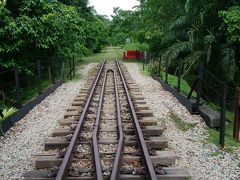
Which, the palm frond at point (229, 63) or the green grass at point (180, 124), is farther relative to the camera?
the palm frond at point (229, 63)

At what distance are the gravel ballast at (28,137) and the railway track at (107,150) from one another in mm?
298

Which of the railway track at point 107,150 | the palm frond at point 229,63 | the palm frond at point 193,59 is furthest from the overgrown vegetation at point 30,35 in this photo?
the palm frond at point 229,63

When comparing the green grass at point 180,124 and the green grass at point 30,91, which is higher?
the green grass at point 180,124

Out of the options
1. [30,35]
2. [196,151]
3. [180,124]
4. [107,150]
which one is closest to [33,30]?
[30,35]

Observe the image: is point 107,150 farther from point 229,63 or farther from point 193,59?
point 193,59

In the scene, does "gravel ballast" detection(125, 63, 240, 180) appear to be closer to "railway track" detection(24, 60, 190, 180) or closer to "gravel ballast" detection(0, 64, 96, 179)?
"railway track" detection(24, 60, 190, 180)

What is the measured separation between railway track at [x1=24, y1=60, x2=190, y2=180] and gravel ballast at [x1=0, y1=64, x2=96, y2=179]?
0.30 metres

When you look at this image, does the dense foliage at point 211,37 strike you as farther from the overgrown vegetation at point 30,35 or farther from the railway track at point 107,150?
the overgrown vegetation at point 30,35

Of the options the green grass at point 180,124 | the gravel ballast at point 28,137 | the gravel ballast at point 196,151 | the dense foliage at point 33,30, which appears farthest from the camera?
the dense foliage at point 33,30

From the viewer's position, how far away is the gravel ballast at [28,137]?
6.24m

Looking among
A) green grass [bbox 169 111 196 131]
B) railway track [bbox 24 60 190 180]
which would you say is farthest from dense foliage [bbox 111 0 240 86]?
railway track [bbox 24 60 190 180]

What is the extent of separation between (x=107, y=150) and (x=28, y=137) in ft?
7.24

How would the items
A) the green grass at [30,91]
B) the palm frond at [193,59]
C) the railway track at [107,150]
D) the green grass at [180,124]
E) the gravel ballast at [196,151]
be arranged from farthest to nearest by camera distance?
the green grass at [30,91] < the palm frond at [193,59] < the green grass at [180,124] < the gravel ballast at [196,151] < the railway track at [107,150]

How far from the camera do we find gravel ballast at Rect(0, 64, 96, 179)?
624 cm
